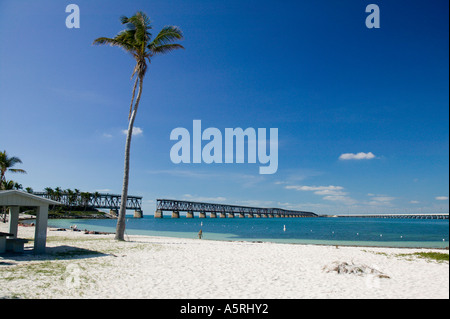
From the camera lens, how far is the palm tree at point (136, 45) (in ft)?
69.9

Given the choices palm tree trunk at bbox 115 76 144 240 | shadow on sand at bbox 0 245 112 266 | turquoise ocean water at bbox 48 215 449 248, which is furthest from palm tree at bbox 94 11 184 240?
turquoise ocean water at bbox 48 215 449 248

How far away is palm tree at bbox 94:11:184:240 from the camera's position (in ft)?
69.9

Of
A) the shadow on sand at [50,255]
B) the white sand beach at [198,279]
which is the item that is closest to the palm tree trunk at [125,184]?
the shadow on sand at [50,255]

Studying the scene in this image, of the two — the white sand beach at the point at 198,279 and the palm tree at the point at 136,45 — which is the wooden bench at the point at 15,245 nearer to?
the white sand beach at the point at 198,279

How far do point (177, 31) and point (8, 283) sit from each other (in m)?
19.2

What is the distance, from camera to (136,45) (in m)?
21.7

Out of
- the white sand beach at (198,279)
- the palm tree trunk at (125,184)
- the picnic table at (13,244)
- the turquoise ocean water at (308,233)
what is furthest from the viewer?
the turquoise ocean water at (308,233)

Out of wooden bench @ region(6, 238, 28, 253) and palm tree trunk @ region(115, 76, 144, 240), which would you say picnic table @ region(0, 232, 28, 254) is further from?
palm tree trunk @ region(115, 76, 144, 240)

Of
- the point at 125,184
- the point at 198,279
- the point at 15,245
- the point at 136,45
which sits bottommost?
the point at 198,279

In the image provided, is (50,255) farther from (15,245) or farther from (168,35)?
(168,35)

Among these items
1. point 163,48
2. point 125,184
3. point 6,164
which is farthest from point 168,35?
point 6,164

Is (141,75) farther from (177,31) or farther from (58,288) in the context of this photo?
(58,288)

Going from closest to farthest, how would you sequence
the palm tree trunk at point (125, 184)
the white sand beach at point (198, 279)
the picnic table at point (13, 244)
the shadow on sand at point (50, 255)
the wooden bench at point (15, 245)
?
the white sand beach at point (198, 279) → the shadow on sand at point (50, 255) → the picnic table at point (13, 244) → the wooden bench at point (15, 245) → the palm tree trunk at point (125, 184)
